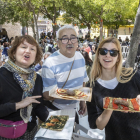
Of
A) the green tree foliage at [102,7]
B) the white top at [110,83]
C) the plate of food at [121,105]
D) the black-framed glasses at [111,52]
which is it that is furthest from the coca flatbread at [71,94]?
the green tree foliage at [102,7]

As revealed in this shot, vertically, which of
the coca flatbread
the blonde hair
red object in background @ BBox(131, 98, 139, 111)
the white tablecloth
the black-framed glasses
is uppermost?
the black-framed glasses

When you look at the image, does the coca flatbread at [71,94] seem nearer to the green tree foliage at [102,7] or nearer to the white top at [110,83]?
the white top at [110,83]

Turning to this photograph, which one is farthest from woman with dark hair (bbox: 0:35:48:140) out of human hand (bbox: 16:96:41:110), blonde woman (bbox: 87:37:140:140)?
blonde woman (bbox: 87:37:140:140)

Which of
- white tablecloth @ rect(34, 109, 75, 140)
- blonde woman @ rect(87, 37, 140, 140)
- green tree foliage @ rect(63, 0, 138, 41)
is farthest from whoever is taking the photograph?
green tree foliage @ rect(63, 0, 138, 41)

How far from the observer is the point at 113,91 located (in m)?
1.76

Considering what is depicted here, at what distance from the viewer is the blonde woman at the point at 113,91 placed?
5.62ft

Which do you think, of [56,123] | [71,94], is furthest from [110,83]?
[56,123]

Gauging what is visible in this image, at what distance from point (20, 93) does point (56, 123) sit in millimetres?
470

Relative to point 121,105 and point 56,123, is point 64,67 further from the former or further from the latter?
point 121,105

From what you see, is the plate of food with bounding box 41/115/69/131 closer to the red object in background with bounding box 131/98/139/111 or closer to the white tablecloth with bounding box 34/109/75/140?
the white tablecloth with bounding box 34/109/75/140

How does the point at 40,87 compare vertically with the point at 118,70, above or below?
below

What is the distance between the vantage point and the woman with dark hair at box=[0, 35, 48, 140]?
1609 millimetres

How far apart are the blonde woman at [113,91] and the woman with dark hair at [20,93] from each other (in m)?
Result: 0.59

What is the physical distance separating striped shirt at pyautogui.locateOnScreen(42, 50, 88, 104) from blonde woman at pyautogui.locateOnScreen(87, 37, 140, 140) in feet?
1.63
